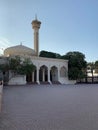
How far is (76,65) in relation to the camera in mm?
39906

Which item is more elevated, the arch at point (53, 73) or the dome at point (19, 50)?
the dome at point (19, 50)

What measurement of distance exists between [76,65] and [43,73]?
6.88 m

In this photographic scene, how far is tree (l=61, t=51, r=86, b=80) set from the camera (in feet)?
129

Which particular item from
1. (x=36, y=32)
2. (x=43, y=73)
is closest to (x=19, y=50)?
(x=43, y=73)

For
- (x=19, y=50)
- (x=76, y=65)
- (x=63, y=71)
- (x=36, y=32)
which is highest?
(x=36, y=32)

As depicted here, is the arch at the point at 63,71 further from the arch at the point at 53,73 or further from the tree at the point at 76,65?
the arch at the point at 53,73

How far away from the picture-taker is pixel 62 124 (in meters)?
5.20

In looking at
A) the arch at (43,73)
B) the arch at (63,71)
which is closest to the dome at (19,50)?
the arch at (43,73)

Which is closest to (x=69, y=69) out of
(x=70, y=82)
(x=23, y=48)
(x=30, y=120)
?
(x=70, y=82)

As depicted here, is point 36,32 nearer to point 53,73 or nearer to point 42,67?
point 42,67

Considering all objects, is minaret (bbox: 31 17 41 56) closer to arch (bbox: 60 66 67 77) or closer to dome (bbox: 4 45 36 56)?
dome (bbox: 4 45 36 56)

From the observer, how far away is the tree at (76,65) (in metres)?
39.2

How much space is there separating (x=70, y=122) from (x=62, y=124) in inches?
12.9

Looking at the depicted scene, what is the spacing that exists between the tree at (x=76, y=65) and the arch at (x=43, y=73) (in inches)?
182
